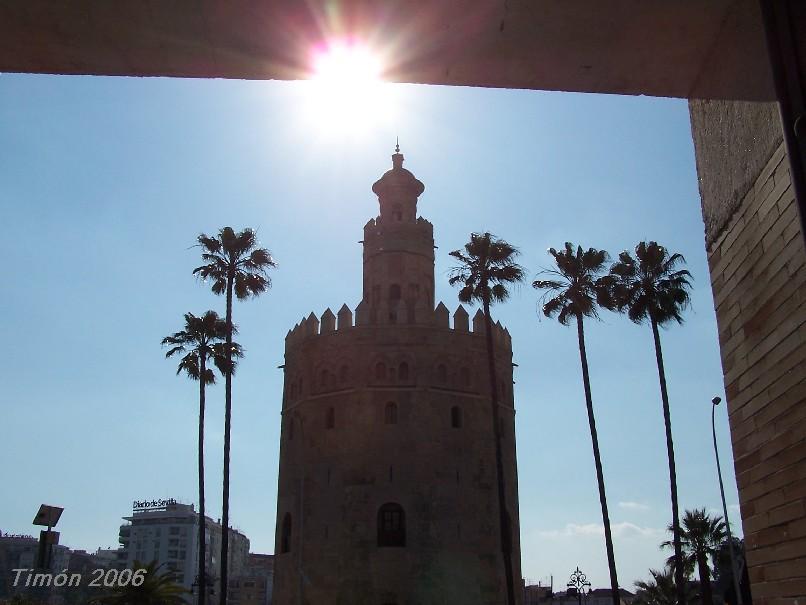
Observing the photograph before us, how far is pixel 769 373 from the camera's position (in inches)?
158

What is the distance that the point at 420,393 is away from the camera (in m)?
32.3

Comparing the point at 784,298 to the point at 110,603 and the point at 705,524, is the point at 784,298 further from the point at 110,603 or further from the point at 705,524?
the point at 705,524

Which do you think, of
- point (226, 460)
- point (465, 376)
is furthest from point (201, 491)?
point (465, 376)

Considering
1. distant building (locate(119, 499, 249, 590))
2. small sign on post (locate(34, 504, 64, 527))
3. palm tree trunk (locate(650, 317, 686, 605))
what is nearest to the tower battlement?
palm tree trunk (locate(650, 317, 686, 605))

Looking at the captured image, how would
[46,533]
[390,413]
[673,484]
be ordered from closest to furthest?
1. [46,533]
2. [673,484]
3. [390,413]

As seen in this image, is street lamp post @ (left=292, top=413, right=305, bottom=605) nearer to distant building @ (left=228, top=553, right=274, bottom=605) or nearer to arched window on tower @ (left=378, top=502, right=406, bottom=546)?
arched window on tower @ (left=378, top=502, right=406, bottom=546)

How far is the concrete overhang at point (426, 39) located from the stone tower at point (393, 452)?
1074 inches

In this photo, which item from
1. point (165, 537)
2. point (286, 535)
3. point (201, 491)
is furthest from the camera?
point (165, 537)

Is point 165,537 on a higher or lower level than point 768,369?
higher

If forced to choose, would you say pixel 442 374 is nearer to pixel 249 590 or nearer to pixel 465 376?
pixel 465 376

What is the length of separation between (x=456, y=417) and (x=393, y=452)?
10.2 ft

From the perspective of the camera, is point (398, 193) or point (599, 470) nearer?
point (599, 470)

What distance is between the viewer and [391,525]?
30.7 meters

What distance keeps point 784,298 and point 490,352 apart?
82.0 feet
